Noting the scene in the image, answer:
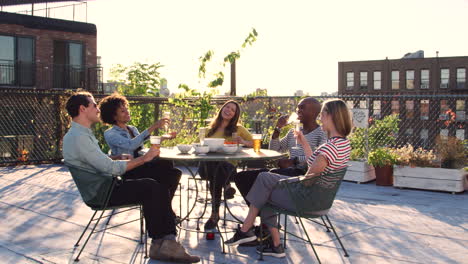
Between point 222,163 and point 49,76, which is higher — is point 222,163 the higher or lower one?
the lower one

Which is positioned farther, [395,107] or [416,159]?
[395,107]

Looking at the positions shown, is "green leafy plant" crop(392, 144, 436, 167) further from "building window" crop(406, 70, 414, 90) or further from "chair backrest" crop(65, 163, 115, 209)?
"building window" crop(406, 70, 414, 90)

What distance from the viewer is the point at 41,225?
496 centimetres

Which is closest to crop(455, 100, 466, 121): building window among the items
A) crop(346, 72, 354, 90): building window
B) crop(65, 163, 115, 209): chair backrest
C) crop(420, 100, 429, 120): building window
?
crop(420, 100, 429, 120): building window

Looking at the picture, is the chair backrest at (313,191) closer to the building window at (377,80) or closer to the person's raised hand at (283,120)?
the person's raised hand at (283,120)

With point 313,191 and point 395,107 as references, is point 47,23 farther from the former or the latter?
point 395,107

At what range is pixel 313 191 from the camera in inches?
138

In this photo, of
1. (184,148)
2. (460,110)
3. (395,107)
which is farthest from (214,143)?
(395,107)

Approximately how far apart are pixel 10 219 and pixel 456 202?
5.30m

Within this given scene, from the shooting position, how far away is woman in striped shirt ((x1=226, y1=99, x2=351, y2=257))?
350 centimetres

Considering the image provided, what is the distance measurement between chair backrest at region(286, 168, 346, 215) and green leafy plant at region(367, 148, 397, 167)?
428 centimetres

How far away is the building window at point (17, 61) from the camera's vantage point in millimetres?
19281

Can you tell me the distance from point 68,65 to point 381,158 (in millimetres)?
15980

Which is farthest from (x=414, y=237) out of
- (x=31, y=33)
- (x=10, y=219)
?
(x=31, y=33)
